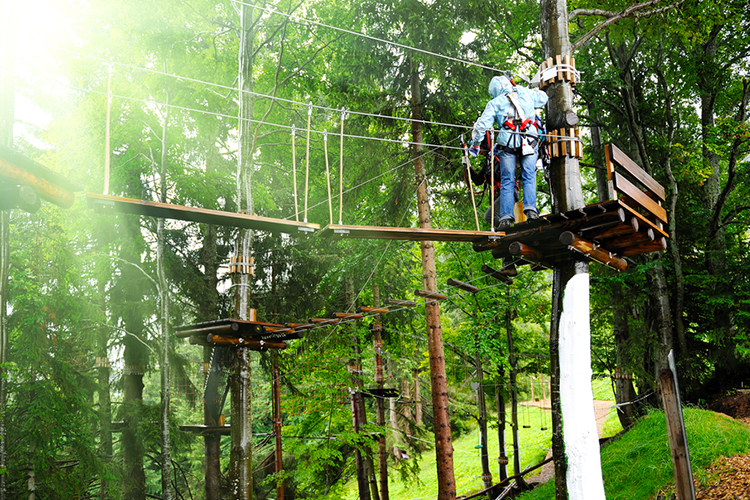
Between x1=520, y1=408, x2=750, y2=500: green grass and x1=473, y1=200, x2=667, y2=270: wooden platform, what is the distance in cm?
398

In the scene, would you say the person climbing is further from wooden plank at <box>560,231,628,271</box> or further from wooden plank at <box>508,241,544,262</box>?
wooden plank at <box>560,231,628,271</box>

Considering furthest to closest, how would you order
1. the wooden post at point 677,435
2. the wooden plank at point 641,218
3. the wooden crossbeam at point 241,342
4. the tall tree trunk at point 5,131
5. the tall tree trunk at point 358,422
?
the tall tree trunk at point 358,422, the tall tree trunk at point 5,131, the wooden crossbeam at point 241,342, the wooden plank at point 641,218, the wooden post at point 677,435

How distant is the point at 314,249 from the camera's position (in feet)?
50.4

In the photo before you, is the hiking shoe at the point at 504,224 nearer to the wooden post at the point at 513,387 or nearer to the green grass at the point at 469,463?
the wooden post at the point at 513,387

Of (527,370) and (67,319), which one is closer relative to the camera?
(67,319)

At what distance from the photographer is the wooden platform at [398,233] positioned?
4625mm

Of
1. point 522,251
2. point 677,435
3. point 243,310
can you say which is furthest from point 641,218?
point 243,310

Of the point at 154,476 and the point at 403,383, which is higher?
the point at 403,383

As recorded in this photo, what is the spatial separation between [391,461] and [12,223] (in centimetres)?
1454

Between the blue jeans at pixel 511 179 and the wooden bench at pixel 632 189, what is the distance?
780 mm

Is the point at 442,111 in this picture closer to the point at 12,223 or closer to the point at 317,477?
the point at 317,477

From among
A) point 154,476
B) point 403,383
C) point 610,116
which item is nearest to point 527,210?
point 610,116

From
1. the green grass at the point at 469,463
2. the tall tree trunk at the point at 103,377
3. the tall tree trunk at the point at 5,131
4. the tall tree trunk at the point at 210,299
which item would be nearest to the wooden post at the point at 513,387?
the green grass at the point at 469,463

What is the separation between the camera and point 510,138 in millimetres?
5262
